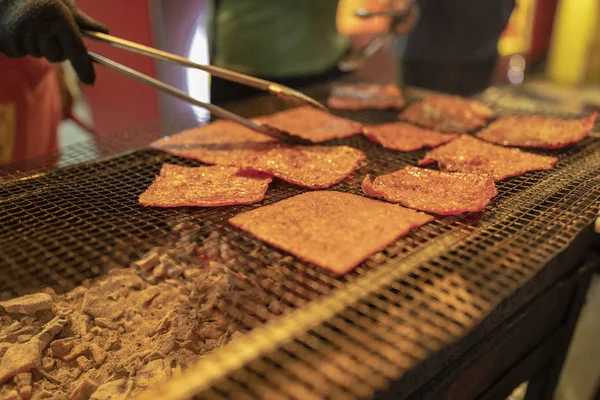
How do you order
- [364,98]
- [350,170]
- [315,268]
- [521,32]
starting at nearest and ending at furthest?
[315,268]
[350,170]
[364,98]
[521,32]

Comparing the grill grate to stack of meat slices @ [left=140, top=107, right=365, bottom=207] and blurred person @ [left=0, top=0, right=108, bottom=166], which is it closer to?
stack of meat slices @ [left=140, top=107, right=365, bottom=207]

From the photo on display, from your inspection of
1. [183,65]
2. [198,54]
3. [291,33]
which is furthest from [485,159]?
[198,54]

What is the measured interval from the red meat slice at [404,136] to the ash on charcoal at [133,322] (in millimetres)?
894

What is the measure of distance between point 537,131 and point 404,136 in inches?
23.1

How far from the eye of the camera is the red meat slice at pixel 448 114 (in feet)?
7.62

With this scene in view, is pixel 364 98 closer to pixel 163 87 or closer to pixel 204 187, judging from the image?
pixel 163 87

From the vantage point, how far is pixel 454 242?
133cm

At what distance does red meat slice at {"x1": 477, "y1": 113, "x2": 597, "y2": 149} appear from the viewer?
6.72 feet

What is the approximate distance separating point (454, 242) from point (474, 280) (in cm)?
18

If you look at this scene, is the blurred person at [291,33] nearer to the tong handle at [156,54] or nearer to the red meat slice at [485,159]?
the tong handle at [156,54]

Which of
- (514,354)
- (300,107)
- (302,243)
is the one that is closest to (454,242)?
(302,243)

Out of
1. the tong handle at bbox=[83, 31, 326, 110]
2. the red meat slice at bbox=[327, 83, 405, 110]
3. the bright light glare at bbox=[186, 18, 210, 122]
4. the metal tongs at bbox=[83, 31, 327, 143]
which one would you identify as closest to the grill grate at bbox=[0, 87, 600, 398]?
the metal tongs at bbox=[83, 31, 327, 143]

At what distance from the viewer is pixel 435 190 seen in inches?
64.1

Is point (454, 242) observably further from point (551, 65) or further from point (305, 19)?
point (551, 65)
